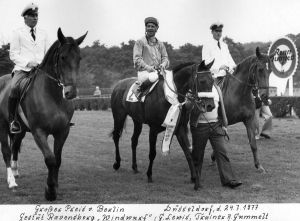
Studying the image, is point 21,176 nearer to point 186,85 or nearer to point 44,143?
point 44,143

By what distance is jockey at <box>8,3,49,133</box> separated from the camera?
21.7 ft

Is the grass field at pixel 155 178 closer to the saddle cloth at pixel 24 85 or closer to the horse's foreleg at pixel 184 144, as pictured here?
the horse's foreleg at pixel 184 144

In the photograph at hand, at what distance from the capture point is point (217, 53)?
9.12 metres

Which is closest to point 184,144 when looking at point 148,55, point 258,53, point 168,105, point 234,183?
point 168,105

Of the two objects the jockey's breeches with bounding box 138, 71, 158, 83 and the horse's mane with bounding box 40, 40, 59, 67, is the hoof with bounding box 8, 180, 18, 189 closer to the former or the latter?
the horse's mane with bounding box 40, 40, 59, 67

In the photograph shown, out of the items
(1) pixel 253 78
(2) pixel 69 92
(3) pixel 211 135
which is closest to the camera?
(2) pixel 69 92

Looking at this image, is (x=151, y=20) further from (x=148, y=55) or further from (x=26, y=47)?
(x=26, y=47)

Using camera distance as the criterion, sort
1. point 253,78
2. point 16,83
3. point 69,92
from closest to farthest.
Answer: point 69,92 < point 16,83 < point 253,78

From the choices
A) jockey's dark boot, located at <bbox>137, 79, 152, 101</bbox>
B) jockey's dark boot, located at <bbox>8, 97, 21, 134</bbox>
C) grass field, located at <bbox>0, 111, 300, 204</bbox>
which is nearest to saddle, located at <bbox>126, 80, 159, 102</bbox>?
jockey's dark boot, located at <bbox>137, 79, 152, 101</bbox>

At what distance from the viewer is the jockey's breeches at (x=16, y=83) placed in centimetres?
643

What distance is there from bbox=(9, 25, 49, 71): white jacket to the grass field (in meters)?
2.07

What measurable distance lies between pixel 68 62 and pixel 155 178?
304 cm

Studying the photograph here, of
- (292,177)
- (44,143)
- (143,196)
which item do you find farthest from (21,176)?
(292,177)

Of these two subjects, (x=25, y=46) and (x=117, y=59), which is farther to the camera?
(x=117, y=59)
